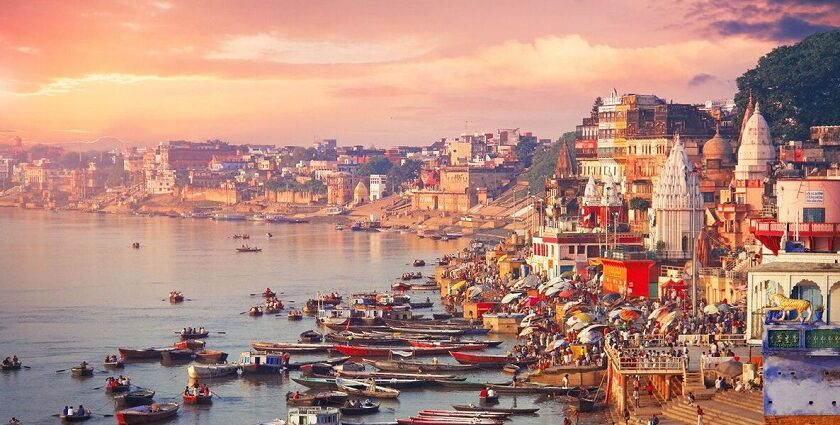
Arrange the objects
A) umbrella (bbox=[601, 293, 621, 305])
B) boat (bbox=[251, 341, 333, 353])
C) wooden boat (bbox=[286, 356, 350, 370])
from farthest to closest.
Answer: umbrella (bbox=[601, 293, 621, 305]) → boat (bbox=[251, 341, 333, 353]) → wooden boat (bbox=[286, 356, 350, 370])

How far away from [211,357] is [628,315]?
10.3 meters

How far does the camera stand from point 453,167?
138 metres

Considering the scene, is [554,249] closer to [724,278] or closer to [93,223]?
[724,278]

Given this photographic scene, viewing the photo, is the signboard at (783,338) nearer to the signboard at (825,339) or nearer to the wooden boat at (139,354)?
the signboard at (825,339)

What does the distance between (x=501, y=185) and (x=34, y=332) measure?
88585 millimetres

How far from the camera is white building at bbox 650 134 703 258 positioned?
157 ft

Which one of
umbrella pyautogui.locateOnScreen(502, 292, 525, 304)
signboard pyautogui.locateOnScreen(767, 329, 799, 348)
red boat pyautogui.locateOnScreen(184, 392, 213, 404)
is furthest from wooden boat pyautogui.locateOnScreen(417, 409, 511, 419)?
umbrella pyautogui.locateOnScreen(502, 292, 525, 304)

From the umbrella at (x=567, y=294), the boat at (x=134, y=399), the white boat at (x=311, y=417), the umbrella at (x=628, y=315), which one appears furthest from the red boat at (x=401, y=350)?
the white boat at (x=311, y=417)

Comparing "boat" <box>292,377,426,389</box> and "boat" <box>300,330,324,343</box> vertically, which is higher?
"boat" <box>300,330,324,343</box>

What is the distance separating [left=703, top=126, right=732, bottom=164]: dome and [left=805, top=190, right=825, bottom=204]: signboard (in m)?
32.0

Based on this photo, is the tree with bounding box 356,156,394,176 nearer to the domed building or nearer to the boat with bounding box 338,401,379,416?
the domed building

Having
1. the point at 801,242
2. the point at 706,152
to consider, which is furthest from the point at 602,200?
the point at 801,242

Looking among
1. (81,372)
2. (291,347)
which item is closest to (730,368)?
(81,372)

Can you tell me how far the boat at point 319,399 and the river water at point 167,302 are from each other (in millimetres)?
418
